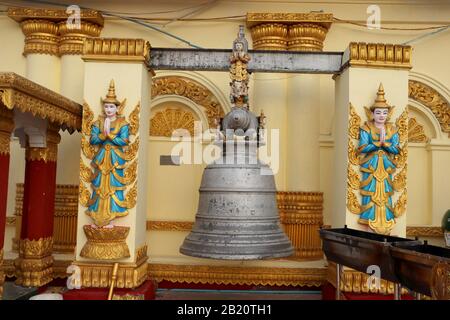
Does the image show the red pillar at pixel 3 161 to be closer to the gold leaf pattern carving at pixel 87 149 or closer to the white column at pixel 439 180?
the gold leaf pattern carving at pixel 87 149

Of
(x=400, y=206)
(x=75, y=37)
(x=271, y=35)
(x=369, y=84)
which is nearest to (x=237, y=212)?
(x=400, y=206)

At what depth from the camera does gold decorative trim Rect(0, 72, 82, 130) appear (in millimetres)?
4566

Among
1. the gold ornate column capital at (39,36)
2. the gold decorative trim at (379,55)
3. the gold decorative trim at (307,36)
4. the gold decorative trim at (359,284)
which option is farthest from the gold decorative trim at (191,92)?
the gold decorative trim at (359,284)

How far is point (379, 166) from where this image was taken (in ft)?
18.9

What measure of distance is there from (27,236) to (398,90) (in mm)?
5545

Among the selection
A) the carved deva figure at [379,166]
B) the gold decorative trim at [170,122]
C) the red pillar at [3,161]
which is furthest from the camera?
the gold decorative trim at [170,122]

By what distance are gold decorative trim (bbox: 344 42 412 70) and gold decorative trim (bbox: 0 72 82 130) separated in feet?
11.9

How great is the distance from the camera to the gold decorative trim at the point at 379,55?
586cm

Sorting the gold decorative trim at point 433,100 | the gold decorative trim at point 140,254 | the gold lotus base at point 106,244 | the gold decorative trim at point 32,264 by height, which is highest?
the gold decorative trim at point 433,100

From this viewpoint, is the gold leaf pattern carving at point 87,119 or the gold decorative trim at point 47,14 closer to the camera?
the gold leaf pattern carving at point 87,119

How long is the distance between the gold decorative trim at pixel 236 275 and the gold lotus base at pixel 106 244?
1657mm

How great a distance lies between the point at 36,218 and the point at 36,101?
7.50ft

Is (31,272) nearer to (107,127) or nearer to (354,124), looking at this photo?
(107,127)
